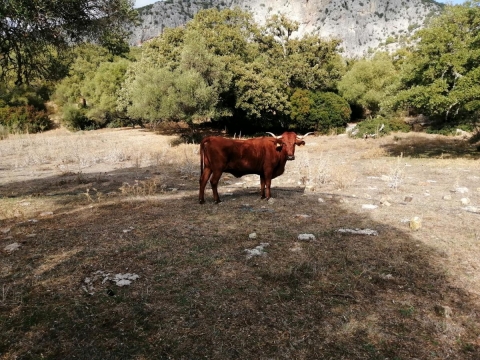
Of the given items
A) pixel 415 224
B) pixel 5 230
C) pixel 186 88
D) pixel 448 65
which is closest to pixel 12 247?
pixel 5 230

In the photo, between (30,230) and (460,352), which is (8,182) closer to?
(30,230)

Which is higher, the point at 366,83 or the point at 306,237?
the point at 366,83

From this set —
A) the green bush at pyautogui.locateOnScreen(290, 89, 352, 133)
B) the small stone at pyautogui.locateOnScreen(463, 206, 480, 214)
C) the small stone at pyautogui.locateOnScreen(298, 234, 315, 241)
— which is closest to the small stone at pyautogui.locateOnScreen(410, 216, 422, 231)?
the small stone at pyautogui.locateOnScreen(298, 234, 315, 241)

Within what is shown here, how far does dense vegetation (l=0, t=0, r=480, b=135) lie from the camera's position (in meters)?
15.1

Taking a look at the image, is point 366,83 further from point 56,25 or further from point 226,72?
point 56,25

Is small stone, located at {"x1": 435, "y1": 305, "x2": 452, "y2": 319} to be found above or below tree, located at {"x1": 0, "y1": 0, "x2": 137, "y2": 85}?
below

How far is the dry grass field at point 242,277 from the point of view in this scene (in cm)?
351

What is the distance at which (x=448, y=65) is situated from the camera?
666 inches

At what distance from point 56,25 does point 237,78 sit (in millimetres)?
23383

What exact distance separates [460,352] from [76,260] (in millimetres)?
5317

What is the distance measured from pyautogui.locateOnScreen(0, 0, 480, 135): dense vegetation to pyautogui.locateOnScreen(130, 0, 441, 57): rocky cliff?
12594cm

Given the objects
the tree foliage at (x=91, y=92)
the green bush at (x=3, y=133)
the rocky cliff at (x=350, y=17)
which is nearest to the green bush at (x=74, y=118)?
the tree foliage at (x=91, y=92)

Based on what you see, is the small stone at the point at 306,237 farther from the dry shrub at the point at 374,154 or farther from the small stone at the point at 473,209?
the dry shrub at the point at 374,154

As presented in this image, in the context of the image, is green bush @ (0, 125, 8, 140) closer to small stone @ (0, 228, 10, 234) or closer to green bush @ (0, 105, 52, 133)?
green bush @ (0, 105, 52, 133)
